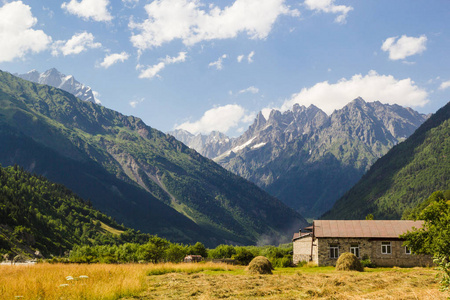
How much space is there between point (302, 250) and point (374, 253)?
20.7 meters

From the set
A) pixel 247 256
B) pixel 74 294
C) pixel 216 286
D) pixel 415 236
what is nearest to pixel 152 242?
pixel 247 256

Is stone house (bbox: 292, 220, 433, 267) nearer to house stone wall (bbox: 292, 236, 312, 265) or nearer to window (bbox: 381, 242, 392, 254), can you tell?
window (bbox: 381, 242, 392, 254)

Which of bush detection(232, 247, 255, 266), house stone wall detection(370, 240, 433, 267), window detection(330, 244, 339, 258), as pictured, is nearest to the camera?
house stone wall detection(370, 240, 433, 267)

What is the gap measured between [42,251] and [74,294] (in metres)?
157

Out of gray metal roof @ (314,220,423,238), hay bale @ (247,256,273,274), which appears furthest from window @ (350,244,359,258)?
hay bale @ (247,256,273,274)

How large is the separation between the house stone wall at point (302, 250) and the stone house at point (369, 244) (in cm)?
1241

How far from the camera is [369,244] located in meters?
59.2

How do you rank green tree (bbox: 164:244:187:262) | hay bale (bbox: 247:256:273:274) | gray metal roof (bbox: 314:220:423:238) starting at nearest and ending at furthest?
1. hay bale (bbox: 247:256:273:274)
2. gray metal roof (bbox: 314:220:423:238)
3. green tree (bbox: 164:244:187:262)

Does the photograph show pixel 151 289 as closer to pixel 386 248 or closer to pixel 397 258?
pixel 386 248

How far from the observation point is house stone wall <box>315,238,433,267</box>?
57.7 m

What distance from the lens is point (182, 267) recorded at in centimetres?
4297

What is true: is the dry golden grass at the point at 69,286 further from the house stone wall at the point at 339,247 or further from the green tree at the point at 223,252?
the green tree at the point at 223,252

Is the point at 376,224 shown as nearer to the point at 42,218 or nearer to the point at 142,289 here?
the point at 142,289

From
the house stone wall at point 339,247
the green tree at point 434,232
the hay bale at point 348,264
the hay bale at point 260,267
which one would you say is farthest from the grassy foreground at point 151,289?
the house stone wall at point 339,247
